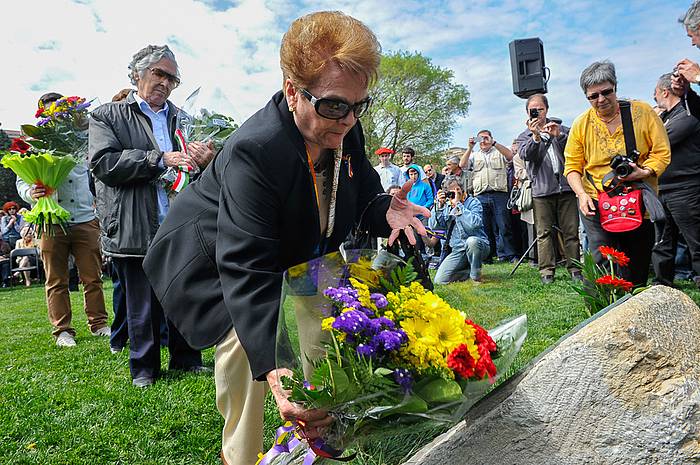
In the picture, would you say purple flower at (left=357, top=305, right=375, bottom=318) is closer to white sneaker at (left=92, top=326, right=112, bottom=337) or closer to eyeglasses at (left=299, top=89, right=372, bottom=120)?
eyeglasses at (left=299, top=89, right=372, bottom=120)

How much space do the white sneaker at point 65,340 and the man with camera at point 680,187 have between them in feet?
19.5

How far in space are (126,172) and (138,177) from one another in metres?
0.09

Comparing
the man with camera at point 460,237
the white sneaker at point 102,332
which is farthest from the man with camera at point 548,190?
the white sneaker at point 102,332

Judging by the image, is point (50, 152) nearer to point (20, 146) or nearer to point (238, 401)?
point (20, 146)

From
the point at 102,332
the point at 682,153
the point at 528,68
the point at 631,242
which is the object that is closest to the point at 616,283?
the point at 631,242

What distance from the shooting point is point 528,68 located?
9711 millimetres

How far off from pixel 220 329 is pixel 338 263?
74 centimetres

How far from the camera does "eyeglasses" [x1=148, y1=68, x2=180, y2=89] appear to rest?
4418 millimetres

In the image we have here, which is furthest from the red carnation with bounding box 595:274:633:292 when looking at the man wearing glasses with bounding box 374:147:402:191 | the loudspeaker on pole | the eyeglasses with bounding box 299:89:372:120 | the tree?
the tree

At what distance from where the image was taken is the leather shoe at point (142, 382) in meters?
4.34

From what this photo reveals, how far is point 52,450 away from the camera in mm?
3287

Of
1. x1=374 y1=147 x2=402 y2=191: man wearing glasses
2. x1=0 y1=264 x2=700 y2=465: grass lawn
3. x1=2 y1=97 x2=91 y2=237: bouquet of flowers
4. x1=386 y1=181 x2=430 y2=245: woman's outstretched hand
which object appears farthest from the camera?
x1=374 y1=147 x2=402 y2=191: man wearing glasses

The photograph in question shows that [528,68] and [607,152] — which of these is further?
[528,68]

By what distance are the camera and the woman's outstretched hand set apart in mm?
2772
